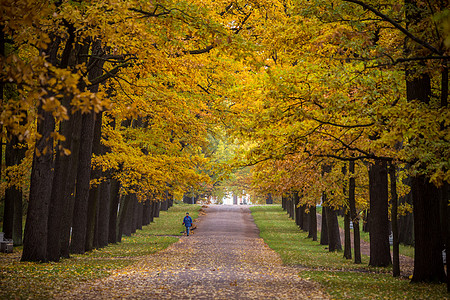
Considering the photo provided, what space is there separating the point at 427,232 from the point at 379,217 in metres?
5.39

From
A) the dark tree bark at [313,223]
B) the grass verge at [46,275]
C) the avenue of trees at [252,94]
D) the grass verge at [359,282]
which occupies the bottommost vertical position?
the grass verge at [359,282]

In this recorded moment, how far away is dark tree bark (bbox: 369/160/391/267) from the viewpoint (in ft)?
58.7

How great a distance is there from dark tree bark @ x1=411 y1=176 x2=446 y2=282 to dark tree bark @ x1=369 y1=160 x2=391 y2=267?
15.8 ft

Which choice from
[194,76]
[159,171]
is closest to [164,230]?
[159,171]

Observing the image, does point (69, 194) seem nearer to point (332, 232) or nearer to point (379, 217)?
point (379, 217)

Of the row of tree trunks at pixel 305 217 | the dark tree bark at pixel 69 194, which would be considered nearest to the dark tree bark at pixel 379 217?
the dark tree bark at pixel 69 194

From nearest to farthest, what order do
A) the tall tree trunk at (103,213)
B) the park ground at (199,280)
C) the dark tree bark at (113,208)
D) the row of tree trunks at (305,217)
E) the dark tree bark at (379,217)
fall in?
the park ground at (199,280) → the dark tree bark at (379,217) → the tall tree trunk at (103,213) → the dark tree bark at (113,208) → the row of tree trunks at (305,217)

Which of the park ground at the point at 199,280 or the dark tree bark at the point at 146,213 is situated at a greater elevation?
the dark tree bark at the point at 146,213

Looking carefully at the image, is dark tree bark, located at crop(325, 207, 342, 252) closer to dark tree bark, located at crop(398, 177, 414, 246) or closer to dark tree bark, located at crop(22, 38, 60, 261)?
dark tree bark, located at crop(398, 177, 414, 246)

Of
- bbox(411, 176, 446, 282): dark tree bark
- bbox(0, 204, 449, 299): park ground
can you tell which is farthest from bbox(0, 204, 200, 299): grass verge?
bbox(411, 176, 446, 282): dark tree bark

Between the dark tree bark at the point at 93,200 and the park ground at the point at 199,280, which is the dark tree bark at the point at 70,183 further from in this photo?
the dark tree bark at the point at 93,200

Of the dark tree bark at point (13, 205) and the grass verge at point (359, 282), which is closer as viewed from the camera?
the grass verge at point (359, 282)

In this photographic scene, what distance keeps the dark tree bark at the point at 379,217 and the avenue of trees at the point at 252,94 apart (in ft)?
0.15

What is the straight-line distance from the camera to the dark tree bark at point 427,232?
12703mm
